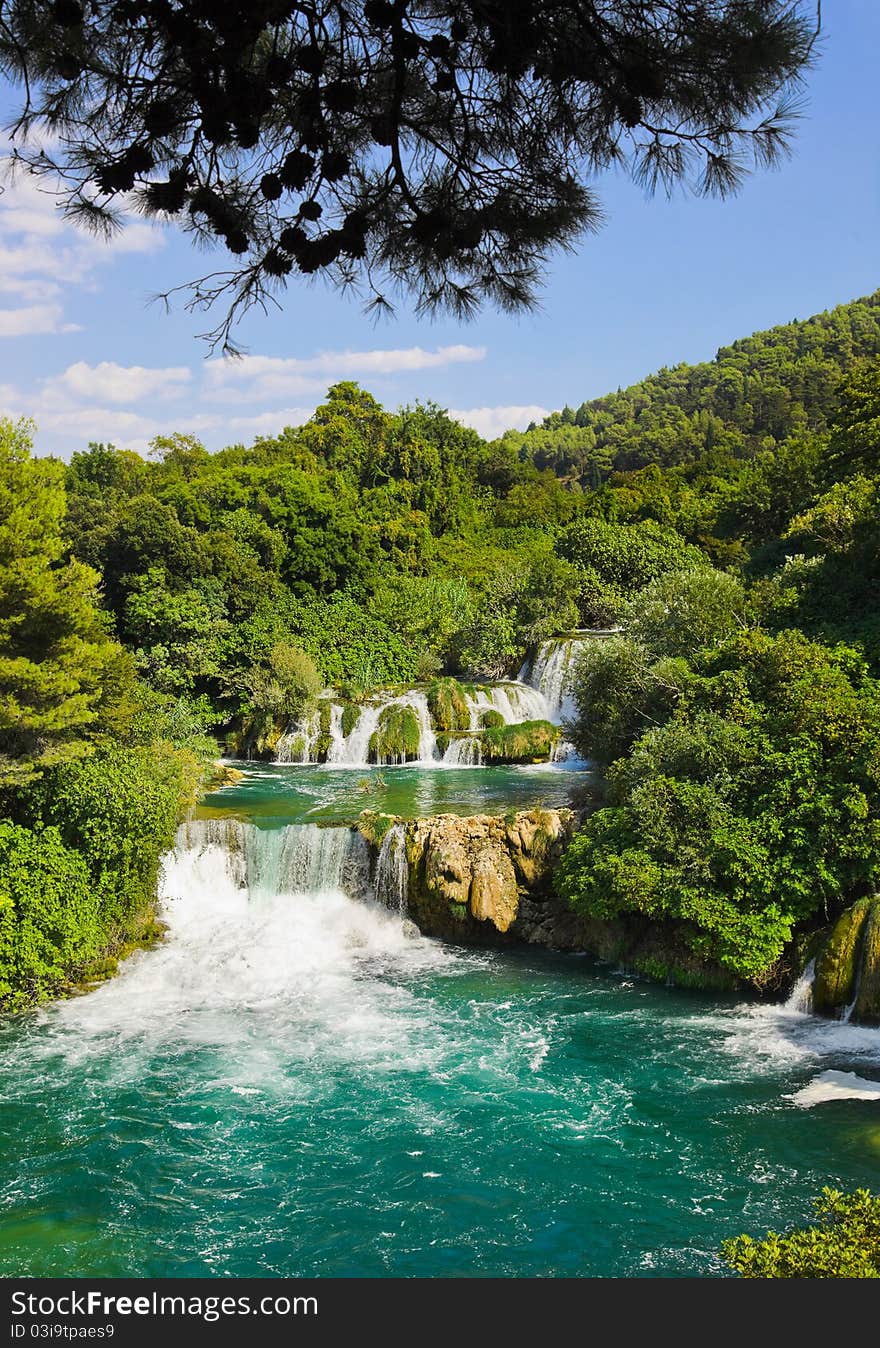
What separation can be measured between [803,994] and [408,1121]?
5149 mm

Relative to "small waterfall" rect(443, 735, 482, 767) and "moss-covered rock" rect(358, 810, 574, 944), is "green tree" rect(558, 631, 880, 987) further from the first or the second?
"small waterfall" rect(443, 735, 482, 767)

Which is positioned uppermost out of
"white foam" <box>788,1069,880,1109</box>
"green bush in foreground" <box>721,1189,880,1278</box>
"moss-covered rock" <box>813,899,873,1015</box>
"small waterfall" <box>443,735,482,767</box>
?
"small waterfall" <box>443,735,482,767</box>

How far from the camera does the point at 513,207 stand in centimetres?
471

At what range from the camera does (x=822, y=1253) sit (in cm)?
440

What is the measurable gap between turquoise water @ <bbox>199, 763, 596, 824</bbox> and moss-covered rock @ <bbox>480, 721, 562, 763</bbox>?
45 centimetres

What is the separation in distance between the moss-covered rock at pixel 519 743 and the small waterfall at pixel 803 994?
1087 cm

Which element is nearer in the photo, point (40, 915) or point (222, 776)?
point (40, 915)

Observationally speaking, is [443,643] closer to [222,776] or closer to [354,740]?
[354,740]

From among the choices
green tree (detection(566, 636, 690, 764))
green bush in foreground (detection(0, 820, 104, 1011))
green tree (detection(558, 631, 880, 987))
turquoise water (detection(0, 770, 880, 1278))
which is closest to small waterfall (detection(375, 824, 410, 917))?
turquoise water (detection(0, 770, 880, 1278))

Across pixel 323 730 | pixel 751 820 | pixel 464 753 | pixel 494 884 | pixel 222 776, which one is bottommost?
pixel 494 884

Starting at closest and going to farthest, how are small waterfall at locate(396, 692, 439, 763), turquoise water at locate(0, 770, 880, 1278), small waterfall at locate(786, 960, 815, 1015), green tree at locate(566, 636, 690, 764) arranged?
turquoise water at locate(0, 770, 880, 1278)
small waterfall at locate(786, 960, 815, 1015)
green tree at locate(566, 636, 690, 764)
small waterfall at locate(396, 692, 439, 763)

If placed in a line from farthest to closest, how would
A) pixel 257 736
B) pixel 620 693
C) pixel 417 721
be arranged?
pixel 257 736
pixel 417 721
pixel 620 693

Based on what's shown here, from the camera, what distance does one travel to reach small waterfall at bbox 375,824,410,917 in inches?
593

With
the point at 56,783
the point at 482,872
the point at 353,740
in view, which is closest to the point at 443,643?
the point at 353,740
